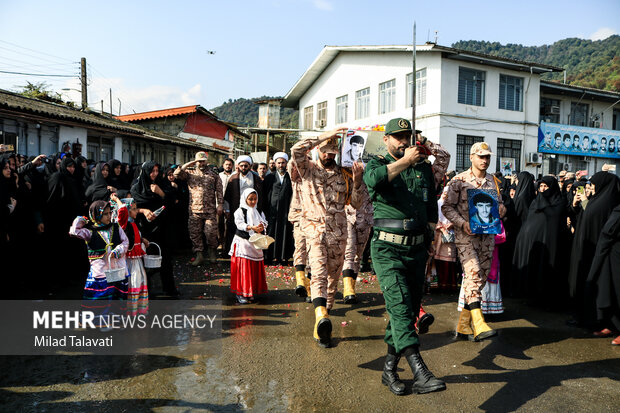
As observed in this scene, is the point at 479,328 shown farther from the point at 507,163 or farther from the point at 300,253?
the point at 507,163

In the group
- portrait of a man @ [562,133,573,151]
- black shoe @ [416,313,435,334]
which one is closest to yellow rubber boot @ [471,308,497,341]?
black shoe @ [416,313,435,334]

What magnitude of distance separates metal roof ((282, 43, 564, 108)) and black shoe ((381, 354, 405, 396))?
20310 mm

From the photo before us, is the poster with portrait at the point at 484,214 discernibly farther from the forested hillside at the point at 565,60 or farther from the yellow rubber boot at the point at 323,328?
the forested hillside at the point at 565,60

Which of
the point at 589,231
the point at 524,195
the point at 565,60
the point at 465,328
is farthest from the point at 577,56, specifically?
the point at 465,328

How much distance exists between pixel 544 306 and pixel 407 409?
4.24m

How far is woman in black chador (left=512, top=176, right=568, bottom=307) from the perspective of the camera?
6496mm

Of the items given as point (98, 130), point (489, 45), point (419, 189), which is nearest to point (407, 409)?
point (419, 189)

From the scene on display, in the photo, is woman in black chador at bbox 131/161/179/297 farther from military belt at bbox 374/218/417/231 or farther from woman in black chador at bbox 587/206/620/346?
woman in black chador at bbox 587/206/620/346

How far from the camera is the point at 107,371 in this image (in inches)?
157

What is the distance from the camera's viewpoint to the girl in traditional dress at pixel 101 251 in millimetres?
5148

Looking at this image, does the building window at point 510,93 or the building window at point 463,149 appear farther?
the building window at point 510,93

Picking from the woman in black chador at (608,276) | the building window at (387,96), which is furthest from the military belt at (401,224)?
the building window at (387,96)

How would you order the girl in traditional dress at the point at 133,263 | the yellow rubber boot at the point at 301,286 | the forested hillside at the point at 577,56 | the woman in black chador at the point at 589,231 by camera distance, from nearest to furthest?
the girl in traditional dress at the point at 133,263, the woman in black chador at the point at 589,231, the yellow rubber boot at the point at 301,286, the forested hillside at the point at 577,56

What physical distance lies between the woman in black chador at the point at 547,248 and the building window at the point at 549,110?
75.4ft
